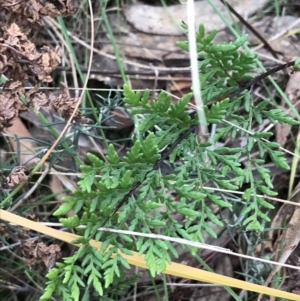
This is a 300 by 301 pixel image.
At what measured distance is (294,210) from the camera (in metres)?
1.37

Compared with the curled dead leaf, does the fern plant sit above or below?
above

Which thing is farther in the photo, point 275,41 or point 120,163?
point 275,41

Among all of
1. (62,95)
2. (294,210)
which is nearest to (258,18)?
(294,210)

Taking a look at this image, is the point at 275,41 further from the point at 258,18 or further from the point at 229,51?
the point at 229,51

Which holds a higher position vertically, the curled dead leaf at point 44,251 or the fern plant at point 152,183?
the fern plant at point 152,183

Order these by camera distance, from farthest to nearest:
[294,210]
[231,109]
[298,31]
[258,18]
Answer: [258,18] < [298,31] < [294,210] < [231,109]

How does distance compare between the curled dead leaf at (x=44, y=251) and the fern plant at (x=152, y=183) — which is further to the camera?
the curled dead leaf at (x=44, y=251)

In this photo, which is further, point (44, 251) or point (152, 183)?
point (44, 251)

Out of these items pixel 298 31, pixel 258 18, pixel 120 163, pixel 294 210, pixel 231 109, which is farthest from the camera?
pixel 258 18

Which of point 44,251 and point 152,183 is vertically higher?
point 152,183

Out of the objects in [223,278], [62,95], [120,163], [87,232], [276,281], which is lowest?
[276,281]

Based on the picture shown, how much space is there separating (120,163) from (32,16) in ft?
1.21

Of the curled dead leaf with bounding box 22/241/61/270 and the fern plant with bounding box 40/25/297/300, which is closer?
the fern plant with bounding box 40/25/297/300

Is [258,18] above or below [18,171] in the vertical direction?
above
